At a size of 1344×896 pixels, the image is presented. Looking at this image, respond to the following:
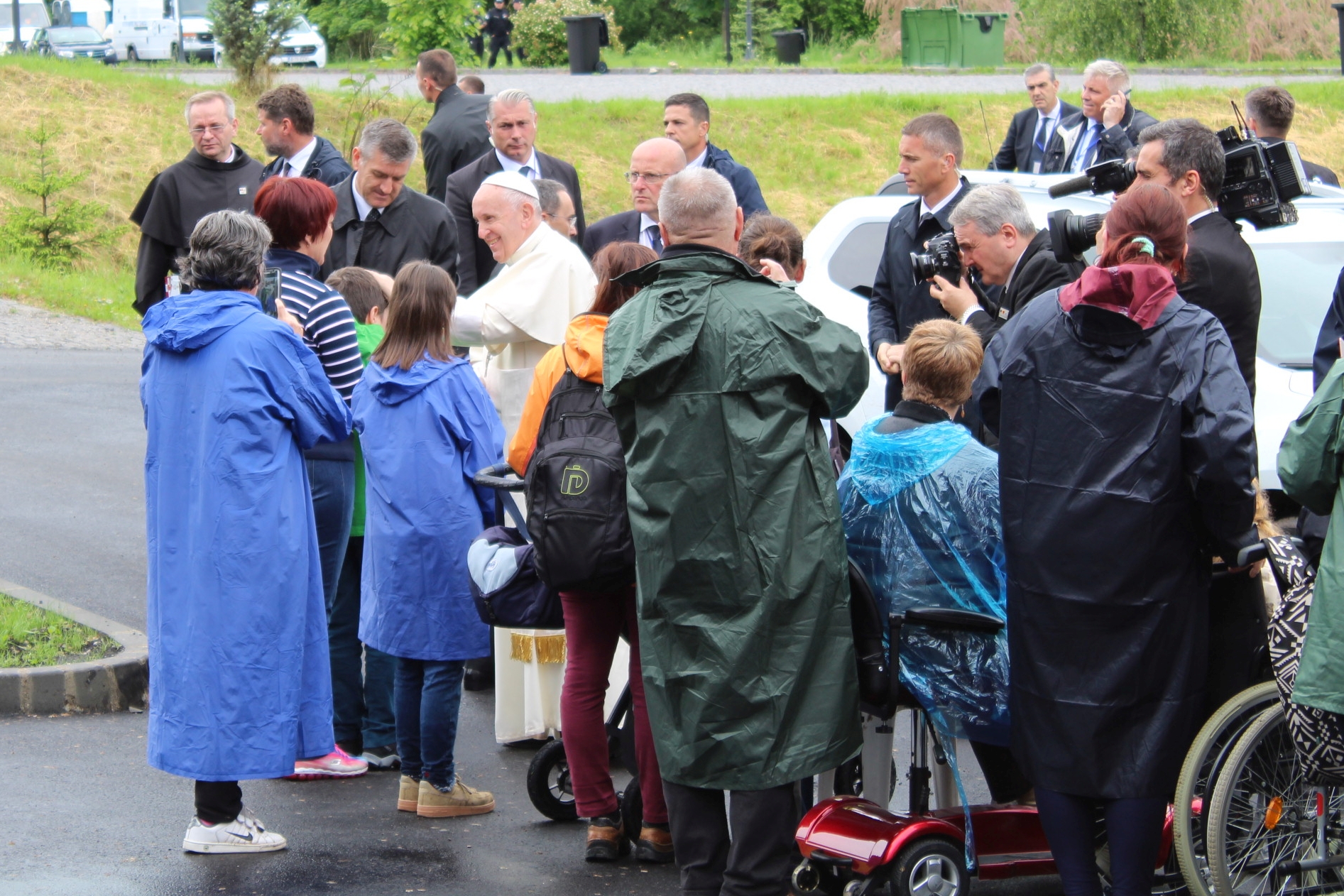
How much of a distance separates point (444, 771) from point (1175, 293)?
2863 millimetres

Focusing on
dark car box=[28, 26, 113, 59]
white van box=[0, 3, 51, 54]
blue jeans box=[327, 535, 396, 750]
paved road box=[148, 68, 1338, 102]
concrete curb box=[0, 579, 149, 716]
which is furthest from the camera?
white van box=[0, 3, 51, 54]

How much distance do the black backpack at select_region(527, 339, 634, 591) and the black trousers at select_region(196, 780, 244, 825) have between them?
1324mm

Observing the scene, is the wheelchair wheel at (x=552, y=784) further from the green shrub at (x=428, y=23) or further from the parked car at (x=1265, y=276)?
the green shrub at (x=428, y=23)

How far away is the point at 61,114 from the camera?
72.2 ft

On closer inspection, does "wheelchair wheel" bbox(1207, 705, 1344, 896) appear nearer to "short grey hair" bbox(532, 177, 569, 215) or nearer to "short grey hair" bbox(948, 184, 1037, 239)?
"short grey hair" bbox(948, 184, 1037, 239)

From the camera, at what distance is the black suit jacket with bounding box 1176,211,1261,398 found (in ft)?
17.0

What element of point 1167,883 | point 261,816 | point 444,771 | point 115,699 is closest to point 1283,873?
point 1167,883

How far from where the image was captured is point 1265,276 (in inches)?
320

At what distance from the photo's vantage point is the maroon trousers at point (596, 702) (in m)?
4.71

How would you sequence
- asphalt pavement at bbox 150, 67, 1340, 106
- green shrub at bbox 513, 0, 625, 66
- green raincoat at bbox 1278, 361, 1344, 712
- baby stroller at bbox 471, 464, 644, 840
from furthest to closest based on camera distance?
green shrub at bbox 513, 0, 625, 66
asphalt pavement at bbox 150, 67, 1340, 106
baby stroller at bbox 471, 464, 644, 840
green raincoat at bbox 1278, 361, 1344, 712

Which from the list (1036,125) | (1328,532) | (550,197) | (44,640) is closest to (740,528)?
(1328,532)

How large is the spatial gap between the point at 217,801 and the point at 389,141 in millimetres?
3520

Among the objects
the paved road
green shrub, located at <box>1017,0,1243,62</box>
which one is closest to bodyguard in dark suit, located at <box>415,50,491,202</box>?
the paved road

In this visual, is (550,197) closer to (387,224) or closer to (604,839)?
(387,224)
